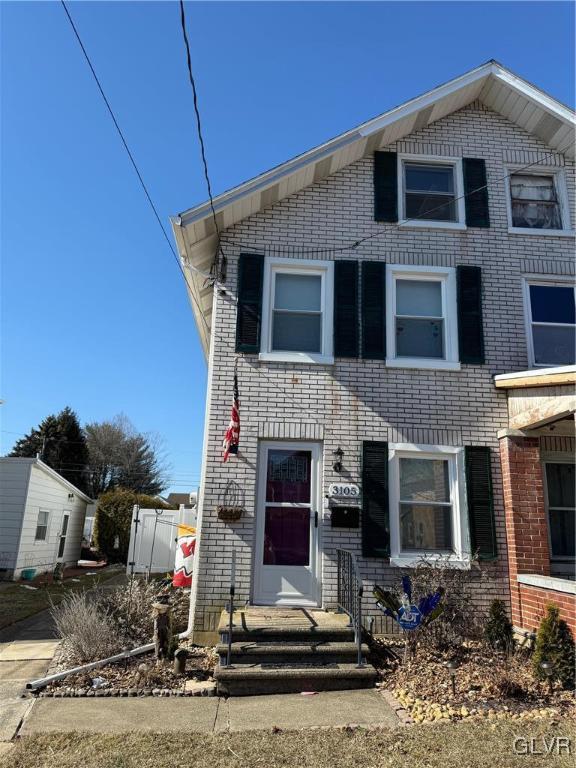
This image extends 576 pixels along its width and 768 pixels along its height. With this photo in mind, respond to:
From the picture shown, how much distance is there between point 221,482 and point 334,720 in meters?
3.38

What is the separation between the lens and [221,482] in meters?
7.48

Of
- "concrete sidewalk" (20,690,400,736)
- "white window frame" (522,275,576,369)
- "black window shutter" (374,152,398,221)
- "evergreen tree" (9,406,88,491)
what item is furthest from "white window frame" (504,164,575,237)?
"evergreen tree" (9,406,88,491)

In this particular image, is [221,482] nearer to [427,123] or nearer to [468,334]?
[468,334]

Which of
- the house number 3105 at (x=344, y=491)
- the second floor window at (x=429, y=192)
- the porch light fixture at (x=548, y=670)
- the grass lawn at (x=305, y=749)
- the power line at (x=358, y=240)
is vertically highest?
the second floor window at (x=429, y=192)

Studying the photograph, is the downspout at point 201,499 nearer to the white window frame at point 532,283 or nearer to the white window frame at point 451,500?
the white window frame at point 451,500

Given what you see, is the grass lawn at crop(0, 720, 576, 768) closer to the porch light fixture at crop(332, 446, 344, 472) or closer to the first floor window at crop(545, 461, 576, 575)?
the porch light fixture at crop(332, 446, 344, 472)

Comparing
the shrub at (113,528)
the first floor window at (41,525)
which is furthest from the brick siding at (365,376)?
the shrub at (113,528)

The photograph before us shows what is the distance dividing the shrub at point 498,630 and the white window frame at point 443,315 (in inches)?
131

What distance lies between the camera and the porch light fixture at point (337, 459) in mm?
7629

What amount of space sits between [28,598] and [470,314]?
10.0 meters

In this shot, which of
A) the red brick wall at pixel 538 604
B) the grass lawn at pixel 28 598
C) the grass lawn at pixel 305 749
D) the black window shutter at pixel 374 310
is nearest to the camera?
the grass lawn at pixel 305 749

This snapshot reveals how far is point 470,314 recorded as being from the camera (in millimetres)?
8367

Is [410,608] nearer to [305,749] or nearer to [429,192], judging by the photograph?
[305,749]

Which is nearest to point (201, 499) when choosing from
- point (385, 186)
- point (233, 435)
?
point (233, 435)
